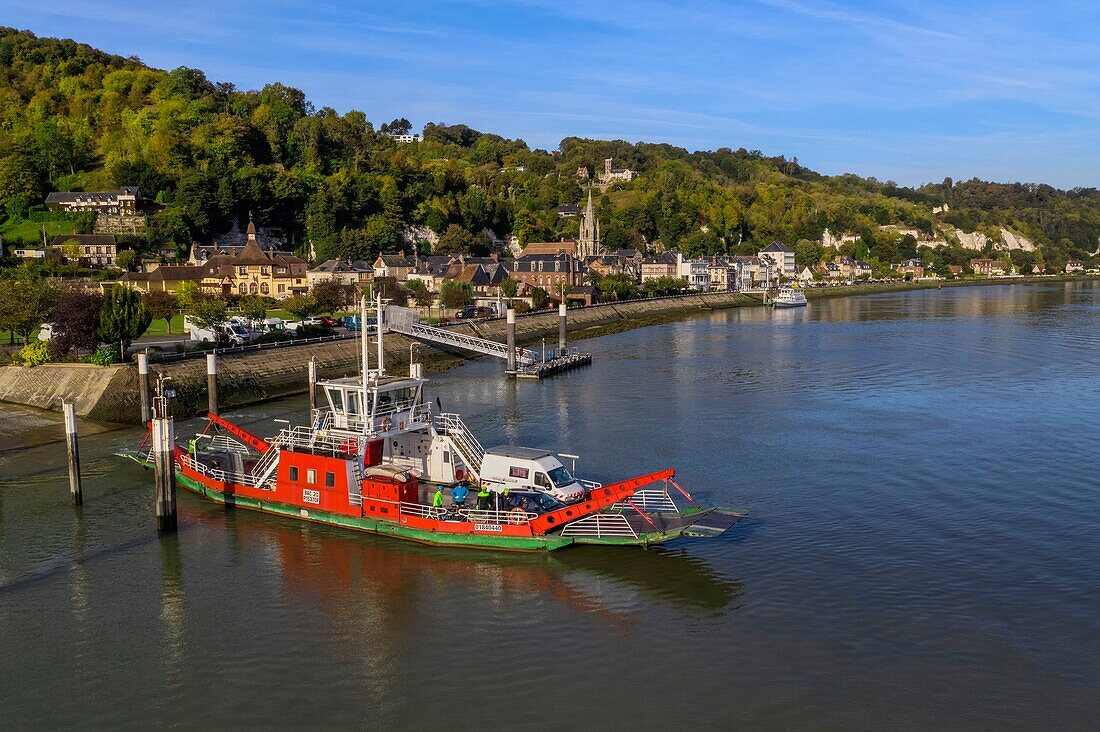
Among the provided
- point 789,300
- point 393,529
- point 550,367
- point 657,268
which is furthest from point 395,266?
point 393,529

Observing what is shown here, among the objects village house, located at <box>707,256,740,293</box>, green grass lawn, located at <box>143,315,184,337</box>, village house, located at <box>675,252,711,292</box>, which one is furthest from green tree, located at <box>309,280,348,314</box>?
village house, located at <box>707,256,740,293</box>

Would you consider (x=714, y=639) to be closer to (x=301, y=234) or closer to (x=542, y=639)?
(x=542, y=639)

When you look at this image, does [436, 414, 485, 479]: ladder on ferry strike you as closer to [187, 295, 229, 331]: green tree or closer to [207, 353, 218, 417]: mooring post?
[207, 353, 218, 417]: mooring post

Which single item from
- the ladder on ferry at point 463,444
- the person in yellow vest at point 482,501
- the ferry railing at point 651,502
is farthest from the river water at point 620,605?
the ladder on ferry at point 463,444

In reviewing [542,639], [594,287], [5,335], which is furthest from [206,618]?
[594,287]

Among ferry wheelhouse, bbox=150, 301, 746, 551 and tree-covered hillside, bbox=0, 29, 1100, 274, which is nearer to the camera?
ferry wheelhouse, bbox=150, 301, 746, 551
